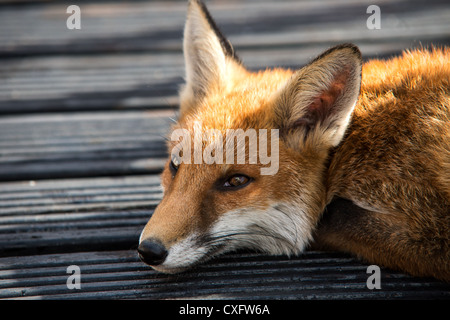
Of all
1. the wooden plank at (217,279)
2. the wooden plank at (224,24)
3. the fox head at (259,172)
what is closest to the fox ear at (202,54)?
the fox head at (259,172)

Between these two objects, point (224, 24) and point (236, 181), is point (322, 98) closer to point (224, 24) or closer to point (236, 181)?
point (236, 181)

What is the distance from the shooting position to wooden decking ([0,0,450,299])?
7.24 ft

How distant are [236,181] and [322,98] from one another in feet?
2.15

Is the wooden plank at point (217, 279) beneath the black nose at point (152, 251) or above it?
beneath

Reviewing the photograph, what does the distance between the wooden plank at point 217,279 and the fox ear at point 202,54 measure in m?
1.19

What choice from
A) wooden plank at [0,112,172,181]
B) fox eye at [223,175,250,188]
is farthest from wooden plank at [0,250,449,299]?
wooden plank at [0,112,172,181]

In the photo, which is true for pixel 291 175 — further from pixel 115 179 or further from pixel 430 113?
pixel 115 179

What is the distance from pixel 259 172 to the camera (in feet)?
7.89

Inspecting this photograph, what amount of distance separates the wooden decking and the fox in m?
0.12

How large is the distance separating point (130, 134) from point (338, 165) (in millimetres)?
1776

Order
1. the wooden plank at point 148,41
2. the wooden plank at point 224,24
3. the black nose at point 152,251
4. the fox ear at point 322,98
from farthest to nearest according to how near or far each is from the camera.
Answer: the wooden plank at point 224,24 → the wooden plank at point 148,41 → the fox ear at point 322,98 → the black nose at point 152,251

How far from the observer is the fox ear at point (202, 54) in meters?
2.92

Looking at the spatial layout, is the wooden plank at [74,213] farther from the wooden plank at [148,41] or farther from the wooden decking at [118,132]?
the wooden plank at [148,41]

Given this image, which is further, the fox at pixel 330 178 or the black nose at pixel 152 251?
the fox at pixel 330 178
